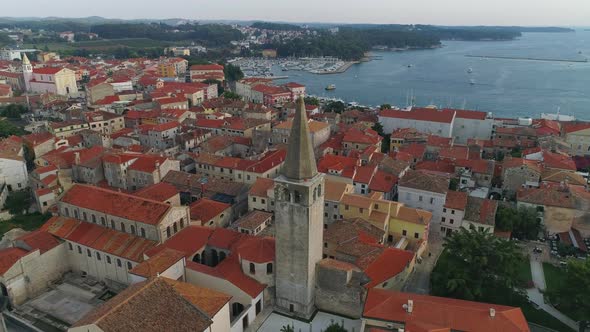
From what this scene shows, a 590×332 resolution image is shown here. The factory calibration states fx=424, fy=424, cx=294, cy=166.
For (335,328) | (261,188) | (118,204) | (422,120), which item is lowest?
(335,328)

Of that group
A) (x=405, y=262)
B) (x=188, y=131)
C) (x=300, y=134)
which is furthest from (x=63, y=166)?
(x=405, y=262)

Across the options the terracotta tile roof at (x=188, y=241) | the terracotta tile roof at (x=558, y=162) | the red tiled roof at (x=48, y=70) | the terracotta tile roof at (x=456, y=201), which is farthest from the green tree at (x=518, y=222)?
the red tiled roof at (x=48, y=70)

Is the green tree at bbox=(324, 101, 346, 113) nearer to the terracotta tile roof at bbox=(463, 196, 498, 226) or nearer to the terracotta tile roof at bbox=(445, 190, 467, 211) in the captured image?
the terracotta tile roof at bbox=(445, 190, 467, 211)

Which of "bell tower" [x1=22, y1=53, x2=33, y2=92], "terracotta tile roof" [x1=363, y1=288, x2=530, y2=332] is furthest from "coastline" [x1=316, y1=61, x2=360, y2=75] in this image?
"terracotta tile roof" [x1=363, y1=288, x2=530, y2=332]

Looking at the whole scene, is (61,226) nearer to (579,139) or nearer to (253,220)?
(253,220)

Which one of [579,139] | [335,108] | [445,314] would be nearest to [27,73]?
[335,108]

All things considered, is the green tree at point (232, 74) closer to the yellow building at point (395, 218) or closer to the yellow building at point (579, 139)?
the yellow building at point (579, 139)

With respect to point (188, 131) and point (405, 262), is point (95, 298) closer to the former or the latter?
point (405, 262)
